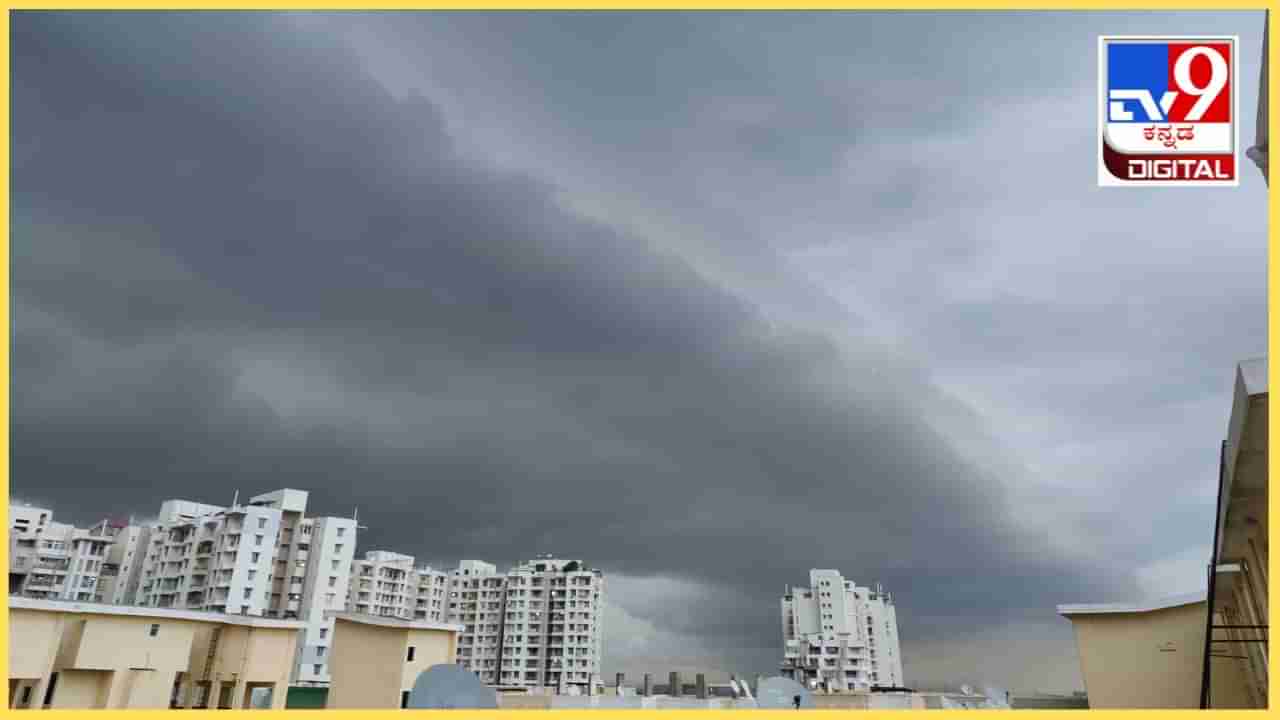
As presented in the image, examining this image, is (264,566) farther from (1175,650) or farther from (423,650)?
(1175,650)

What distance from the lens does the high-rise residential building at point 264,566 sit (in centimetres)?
6706

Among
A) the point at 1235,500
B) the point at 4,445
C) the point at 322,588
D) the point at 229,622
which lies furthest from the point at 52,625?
the point at 322,588

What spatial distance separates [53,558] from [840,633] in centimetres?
7799

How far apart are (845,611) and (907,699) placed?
69988 millimetres

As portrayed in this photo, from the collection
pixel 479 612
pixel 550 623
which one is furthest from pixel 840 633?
pixel 479 612

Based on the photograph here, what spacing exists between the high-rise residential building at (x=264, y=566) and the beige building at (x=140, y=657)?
1931 inches

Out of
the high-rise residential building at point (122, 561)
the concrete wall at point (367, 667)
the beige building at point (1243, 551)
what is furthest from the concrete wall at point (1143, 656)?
the high-rise residential building at point (122, 561)

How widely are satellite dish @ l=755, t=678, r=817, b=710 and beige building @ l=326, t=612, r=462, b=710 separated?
7.41 m

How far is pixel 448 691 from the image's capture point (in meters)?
15.6

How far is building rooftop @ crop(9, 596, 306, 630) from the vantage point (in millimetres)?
16953

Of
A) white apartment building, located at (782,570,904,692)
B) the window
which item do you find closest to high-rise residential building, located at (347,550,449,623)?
white apartment building, located at (782,570,904,692)

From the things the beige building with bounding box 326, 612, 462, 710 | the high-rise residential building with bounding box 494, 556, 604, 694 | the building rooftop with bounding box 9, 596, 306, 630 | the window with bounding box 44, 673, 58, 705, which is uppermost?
the high-rise residential building with bounding box 494, 556, 604, 694

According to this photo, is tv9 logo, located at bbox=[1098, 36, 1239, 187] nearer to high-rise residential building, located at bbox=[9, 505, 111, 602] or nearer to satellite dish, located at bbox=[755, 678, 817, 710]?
satellite dish, located at bbox=[755, 678, 817, 710]

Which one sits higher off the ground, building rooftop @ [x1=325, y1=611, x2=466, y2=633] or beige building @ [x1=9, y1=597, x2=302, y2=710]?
building rooftop @ [x1=325, y1=611, x2=466, y2=633]
